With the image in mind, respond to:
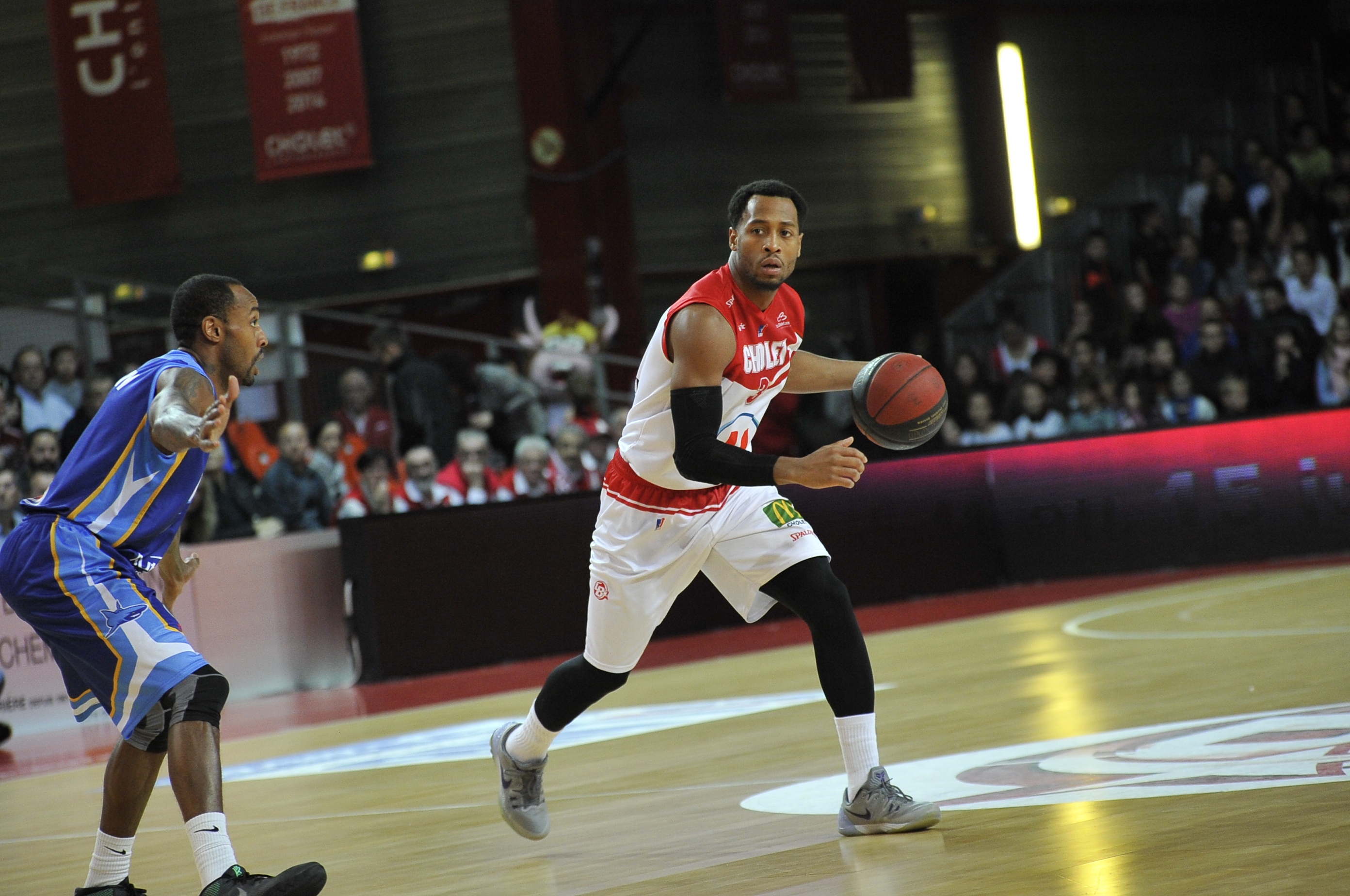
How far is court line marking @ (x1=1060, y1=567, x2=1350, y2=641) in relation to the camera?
8.91 m

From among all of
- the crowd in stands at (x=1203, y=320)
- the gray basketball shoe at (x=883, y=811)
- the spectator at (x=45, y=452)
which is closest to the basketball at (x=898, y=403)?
the gray basketball shoe at (x=883, y=811)

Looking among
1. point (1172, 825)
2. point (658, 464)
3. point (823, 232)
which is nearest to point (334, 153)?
point (823, 232)

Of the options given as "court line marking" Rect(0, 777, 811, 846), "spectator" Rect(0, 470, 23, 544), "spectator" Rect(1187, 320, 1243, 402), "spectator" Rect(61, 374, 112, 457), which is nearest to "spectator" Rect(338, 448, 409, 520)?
"spectator" Rect(61, 374, 112, 457)

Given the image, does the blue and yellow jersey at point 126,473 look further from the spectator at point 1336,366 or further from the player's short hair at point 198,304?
the spectator at point 1336,366

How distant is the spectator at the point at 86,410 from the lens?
39.4ft

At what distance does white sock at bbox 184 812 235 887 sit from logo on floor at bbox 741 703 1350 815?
1930mm

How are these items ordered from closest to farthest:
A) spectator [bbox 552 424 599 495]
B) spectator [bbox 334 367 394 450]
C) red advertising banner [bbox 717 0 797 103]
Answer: spectator [bbox 552 424 599 495] → spectator [bbox 334 367 394 450] → red advertising banner [bbox 717 0 797 103]

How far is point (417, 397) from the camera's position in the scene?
45.8 ft

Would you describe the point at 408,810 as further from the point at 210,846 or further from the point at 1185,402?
the point at 1185,402

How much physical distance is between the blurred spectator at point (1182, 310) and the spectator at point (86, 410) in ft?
34.6

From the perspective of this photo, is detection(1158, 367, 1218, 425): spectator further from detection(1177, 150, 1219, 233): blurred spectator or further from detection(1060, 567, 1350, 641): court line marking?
detection(1177, 150, 1219, 233): blurred spectator

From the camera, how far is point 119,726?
4.45 metres

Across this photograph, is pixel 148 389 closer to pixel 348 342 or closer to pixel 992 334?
pixel 348 342

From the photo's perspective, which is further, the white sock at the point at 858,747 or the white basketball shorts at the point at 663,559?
the white basketball shorts at the point at 663,559
